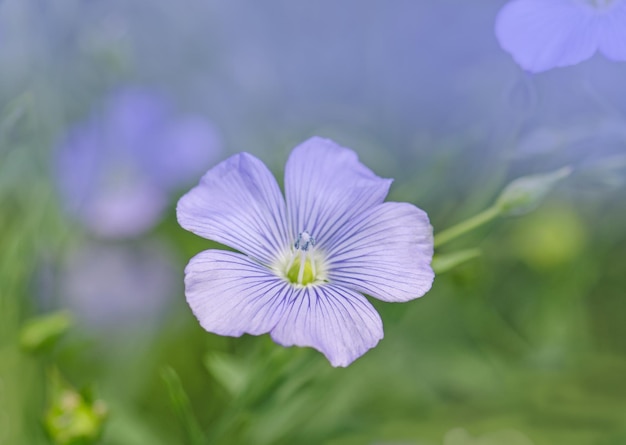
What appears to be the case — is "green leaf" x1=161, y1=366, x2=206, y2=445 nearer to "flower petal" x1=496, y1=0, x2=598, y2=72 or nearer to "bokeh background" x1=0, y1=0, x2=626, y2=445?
"bokeh background" x1=0, y1=0, x2=626, y2=445

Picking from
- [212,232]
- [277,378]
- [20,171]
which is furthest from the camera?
[20,171]

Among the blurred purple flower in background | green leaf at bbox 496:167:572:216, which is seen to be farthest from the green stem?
the blurred purple flower in background

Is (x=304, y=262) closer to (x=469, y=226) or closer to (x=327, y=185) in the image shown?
(x=327, y=185)

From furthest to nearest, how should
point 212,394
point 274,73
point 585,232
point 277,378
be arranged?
point 274,73 → point 585,232 → point 212,394 → point 277,378

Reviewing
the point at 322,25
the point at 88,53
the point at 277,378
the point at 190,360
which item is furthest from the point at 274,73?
the point at 277,378

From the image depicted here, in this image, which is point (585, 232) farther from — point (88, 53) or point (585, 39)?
point (88, 53)

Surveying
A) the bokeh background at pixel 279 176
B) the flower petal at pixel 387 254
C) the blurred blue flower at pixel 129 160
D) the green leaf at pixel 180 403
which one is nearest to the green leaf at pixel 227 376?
the bokeh background at pixel 279 176
